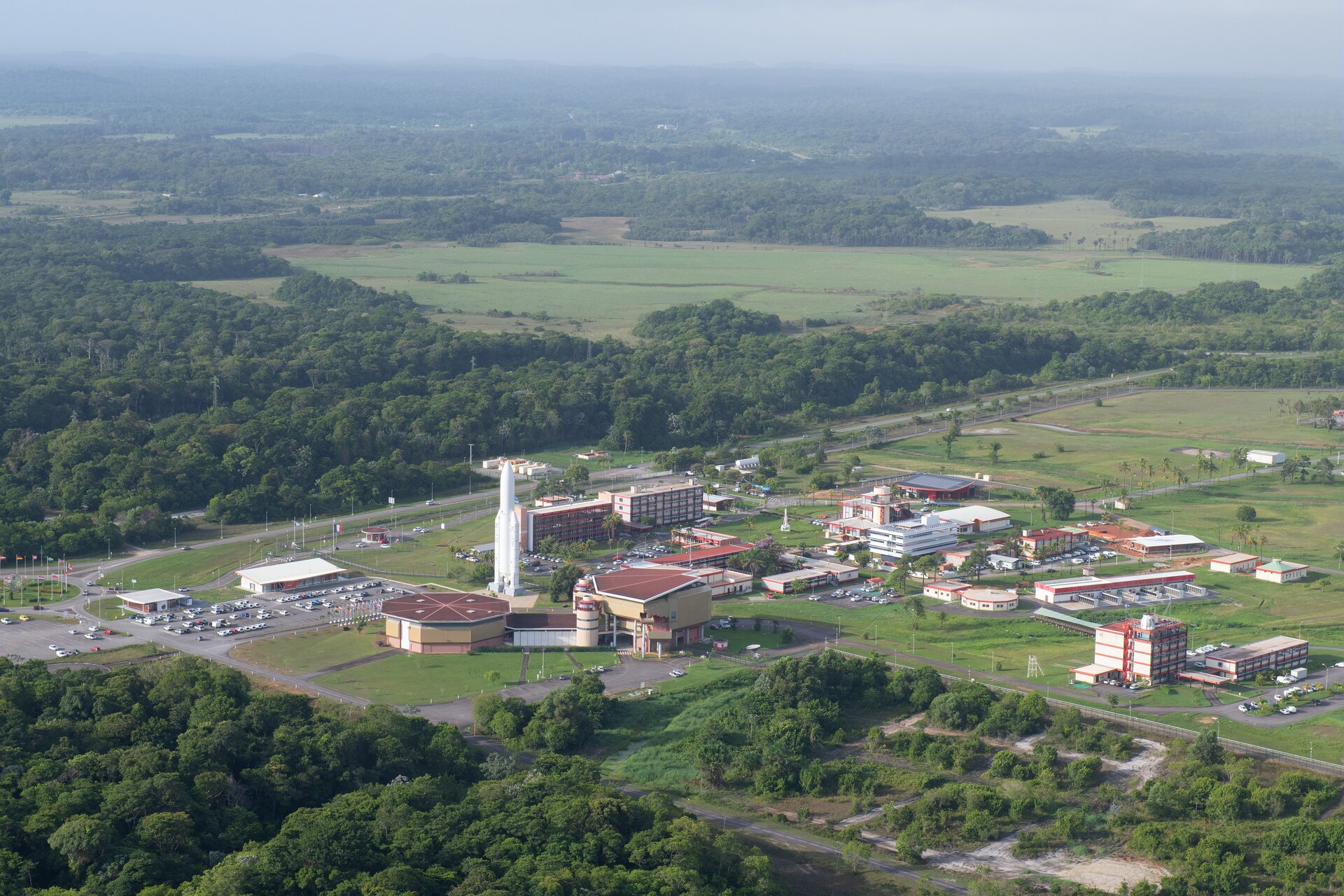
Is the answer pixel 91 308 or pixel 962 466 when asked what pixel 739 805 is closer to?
pixel 962 466

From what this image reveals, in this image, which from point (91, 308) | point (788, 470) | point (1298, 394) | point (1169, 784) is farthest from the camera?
point (91, 308)

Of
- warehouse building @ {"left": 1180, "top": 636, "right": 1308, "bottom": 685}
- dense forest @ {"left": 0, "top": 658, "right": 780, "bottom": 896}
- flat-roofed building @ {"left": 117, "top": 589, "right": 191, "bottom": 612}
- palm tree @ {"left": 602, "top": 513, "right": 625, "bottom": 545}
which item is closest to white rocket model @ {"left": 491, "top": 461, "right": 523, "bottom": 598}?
palm tree @ {"left": 602, "top": 513, "right": 625, "bottom": 545}

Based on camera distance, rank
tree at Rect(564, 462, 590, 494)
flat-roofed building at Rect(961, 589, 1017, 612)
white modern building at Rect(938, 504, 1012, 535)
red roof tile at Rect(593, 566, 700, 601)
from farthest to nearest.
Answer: tree at Rect(564, 462, 590, 494), white modern building at Rect(938, 504, 1012, 535), flat-roofed building at Rect(961, 589, 1017, 612), red roof tile at Rect(593, 566, 700, 601)

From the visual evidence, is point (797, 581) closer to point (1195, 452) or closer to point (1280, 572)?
point (1280, 572)

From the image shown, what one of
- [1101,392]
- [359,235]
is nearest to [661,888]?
[1101,392]

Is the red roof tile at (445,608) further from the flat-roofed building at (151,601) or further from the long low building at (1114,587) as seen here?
the long low building at (1114,587)

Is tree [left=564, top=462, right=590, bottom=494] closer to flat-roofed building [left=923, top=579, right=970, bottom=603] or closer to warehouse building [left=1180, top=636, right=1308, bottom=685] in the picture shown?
flat-roofed building [left=923, top=579, right=970, bottom=603]

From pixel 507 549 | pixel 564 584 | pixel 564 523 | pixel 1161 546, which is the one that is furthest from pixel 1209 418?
pixel 507 549
